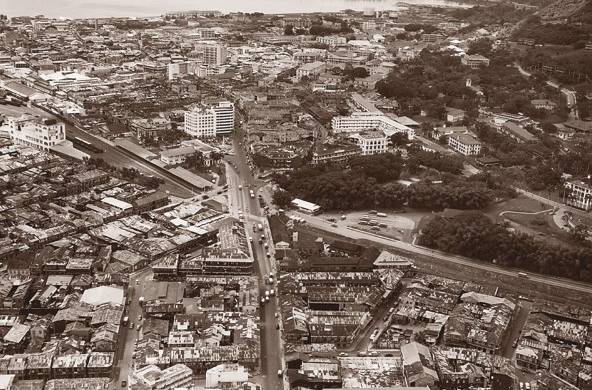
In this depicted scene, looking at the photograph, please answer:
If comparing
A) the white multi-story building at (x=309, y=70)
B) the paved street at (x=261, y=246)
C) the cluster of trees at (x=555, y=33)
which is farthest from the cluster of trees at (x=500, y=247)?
the cluster of trees at (x=555, y=33)

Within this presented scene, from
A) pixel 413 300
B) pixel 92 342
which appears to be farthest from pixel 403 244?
pixel 92 342

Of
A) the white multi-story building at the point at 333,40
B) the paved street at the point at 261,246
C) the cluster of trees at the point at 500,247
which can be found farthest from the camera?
the white multi-story building at the point at 333,40

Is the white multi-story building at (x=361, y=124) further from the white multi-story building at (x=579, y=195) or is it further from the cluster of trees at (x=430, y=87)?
the white multi-story building at (x=579, y=195)

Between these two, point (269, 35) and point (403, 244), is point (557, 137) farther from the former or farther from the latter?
point (269, 35)

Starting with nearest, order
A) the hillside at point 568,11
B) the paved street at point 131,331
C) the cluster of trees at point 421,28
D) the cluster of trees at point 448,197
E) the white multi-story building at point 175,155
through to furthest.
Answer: the paved street at point 131,331
the cluster of trees at point 448,197
the white multi-story building at point 175,155
the hillside at point 568,11
the cluster of trees at point 421,28

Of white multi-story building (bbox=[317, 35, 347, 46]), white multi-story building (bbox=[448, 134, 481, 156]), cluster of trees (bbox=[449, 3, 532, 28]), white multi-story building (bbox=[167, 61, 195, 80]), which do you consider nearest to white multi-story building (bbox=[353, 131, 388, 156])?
white multi-story building (bbox=[448, 134, 481, 156])

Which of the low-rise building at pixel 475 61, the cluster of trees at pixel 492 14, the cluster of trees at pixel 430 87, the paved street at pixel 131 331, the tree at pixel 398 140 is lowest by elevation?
the paved street at pixel 131 331
